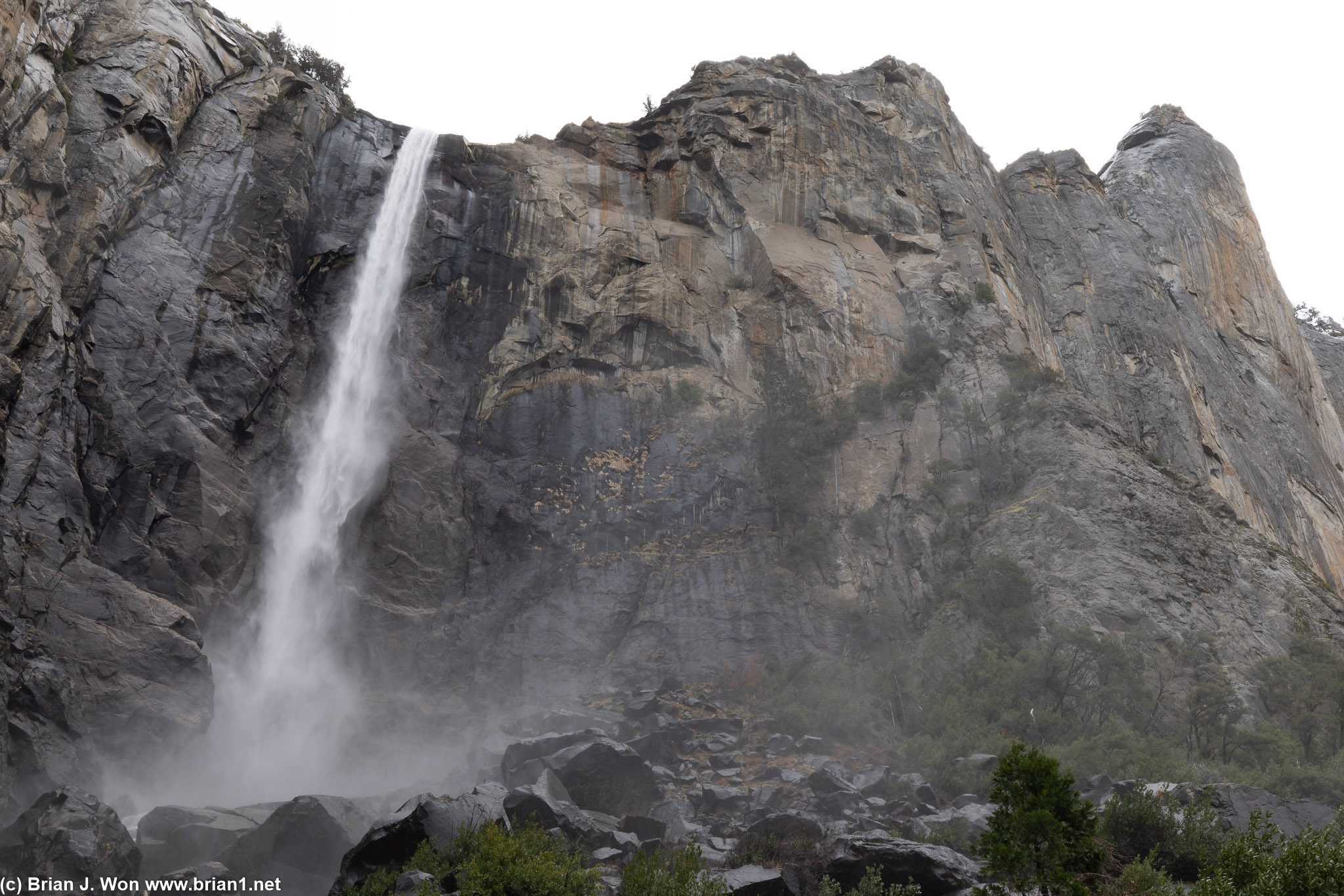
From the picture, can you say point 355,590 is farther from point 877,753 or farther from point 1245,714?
point 1245,714

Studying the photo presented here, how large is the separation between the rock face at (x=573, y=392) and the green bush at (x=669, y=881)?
34.0ft

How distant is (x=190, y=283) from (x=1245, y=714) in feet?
95.2

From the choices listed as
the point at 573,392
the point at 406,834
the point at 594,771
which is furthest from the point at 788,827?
the point at 573,392

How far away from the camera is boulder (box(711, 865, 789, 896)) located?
1263 cm

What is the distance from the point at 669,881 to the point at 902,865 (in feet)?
12.1

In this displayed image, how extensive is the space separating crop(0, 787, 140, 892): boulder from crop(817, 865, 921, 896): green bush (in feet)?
34.2

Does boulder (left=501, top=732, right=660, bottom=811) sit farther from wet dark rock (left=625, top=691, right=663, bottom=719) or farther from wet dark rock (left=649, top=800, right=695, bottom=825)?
wet dark rock (left=625, top=691, right=663, bottom=719)

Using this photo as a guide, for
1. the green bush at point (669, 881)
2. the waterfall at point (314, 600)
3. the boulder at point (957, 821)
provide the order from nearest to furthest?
the green bush at point (669, 881)
the boulder at point (957, 821)
the waterfall at point (314, 600)

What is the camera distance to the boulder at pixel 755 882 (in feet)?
41.4

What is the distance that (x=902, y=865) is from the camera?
1280 cm

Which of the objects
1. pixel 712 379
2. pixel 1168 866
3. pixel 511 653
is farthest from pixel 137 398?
pixel 1168 866

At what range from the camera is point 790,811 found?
15.9 m

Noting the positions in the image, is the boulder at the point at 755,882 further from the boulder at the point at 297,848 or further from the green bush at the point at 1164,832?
the boulder at the point at 297,848

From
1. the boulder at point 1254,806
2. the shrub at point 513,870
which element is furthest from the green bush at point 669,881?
the boulder at point 1254,806
